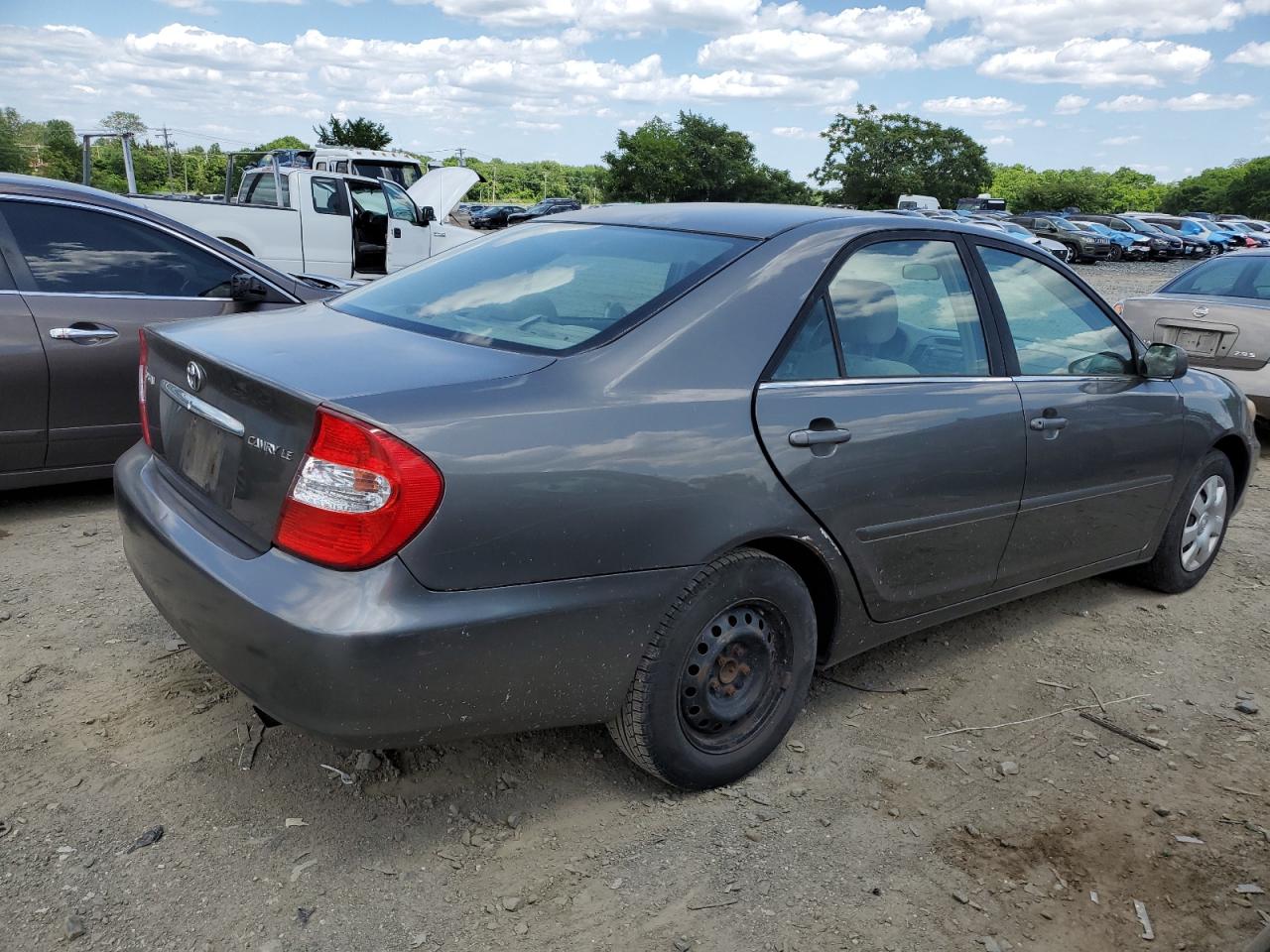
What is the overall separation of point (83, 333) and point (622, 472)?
134 inches

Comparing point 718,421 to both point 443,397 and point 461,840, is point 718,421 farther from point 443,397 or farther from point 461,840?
point 461,840

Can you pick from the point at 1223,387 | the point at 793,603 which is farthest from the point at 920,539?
the point at 1223,387

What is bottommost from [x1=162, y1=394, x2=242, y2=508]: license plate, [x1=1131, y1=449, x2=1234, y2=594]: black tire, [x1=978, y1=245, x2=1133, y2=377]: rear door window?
[x1=1131, y1=449, x2=1234, y2=594]: black tire

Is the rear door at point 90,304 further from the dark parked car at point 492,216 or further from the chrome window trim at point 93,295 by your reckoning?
the dark parked car at point 492,216

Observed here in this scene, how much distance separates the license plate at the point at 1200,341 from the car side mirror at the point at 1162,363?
397 cm

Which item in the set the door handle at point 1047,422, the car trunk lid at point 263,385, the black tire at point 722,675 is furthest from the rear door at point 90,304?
the door handle at point 1047,422

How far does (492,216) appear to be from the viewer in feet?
182

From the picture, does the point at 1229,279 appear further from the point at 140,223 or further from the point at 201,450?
the point at 201,450

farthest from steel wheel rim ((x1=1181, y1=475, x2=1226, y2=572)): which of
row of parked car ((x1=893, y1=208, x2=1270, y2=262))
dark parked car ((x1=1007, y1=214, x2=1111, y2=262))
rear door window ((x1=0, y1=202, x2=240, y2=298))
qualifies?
dark parked car ((x1=1007, y1=214, x2=1111, y2=262))

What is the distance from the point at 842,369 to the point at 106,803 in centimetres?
225

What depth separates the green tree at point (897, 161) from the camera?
68.1m

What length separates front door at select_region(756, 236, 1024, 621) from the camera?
2828 mm

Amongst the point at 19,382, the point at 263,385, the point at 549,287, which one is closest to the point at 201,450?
the point at 263,385

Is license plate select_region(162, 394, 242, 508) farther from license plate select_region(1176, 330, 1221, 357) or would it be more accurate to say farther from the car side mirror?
license plate select_region(1176, 330, 1221, 357)
